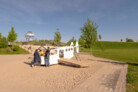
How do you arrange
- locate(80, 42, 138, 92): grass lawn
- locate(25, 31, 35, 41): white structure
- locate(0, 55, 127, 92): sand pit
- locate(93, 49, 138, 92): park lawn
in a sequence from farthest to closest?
locate(25, 31, 35, 41): white structure → locate(80, 42, 138, 92): grass lawn → locate(93, 49, 138, 92): park lawn → locate(0, 55, 127, 92): sand pit

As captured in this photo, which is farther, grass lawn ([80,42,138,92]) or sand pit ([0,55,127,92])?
grass lawn ([80,42,138,92])

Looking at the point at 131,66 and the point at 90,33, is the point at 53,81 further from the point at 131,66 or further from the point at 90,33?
the point at 90,33

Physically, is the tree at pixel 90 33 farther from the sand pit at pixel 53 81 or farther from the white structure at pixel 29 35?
the white structure at pixel 29 35

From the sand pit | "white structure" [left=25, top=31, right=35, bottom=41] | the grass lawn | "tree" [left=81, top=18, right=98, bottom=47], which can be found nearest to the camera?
the sand pit

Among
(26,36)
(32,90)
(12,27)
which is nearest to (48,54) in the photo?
(32,90)

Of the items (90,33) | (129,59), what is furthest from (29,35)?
(129,59)

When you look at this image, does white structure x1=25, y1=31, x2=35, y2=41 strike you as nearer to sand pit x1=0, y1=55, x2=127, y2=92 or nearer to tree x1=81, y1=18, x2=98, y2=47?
tree x1=81, y1=18, x2=98, y2=47

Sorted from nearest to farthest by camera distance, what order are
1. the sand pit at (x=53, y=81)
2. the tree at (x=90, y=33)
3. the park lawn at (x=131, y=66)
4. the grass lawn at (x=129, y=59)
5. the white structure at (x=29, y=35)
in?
the sand pit at (x=53, y=81) < the park lawn at (x=131, y=66) < the grass lawn at (x=129, y=59) < the tree at (x=90, y=33) < the white structure at (x=29, y=35)

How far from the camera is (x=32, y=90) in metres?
4.03

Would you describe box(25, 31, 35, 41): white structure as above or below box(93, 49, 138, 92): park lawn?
above

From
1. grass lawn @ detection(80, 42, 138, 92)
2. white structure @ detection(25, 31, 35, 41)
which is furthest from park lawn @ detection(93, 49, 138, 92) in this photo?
white structure @ detection(25, 31, 35, 41)

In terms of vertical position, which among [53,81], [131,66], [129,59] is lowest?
[129,59]

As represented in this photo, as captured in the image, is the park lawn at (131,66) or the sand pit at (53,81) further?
the park lawn at (131,66)

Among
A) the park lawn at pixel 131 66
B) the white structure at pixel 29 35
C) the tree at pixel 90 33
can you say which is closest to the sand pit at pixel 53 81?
the park lawn at pixel 131 66
